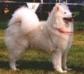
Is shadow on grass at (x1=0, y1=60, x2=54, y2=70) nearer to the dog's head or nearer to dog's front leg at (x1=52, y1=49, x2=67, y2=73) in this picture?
dog's front leg at (x1=52, y1=49, x2=67, y2=73)

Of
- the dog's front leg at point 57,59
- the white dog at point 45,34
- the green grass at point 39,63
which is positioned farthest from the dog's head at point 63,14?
the green grass at point 39,63

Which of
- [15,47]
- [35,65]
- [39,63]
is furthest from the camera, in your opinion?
[39,63]

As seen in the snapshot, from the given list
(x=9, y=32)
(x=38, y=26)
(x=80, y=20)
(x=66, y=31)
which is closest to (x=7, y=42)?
(x=9, y=32)

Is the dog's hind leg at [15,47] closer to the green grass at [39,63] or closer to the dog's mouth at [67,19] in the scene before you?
the green grass at [39,63]

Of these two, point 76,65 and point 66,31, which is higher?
point 66,31

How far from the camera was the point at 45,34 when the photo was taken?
9266 millimetres

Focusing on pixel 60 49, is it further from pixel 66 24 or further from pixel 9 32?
pixel 9 32

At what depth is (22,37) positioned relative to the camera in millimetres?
9461

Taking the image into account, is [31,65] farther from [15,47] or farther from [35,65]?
[15,47]

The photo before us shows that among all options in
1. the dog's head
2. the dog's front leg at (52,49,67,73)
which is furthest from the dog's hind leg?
the dog's head

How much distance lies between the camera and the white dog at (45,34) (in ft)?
29.6

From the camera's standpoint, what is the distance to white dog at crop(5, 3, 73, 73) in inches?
355

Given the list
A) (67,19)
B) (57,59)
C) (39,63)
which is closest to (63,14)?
(67,19)

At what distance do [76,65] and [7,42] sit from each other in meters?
1.75
